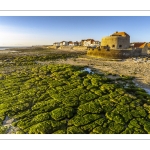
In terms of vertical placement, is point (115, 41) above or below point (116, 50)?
above

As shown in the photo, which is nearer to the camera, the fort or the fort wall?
the fort

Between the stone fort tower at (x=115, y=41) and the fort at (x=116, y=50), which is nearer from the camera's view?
the fort at (x=116, y=50)

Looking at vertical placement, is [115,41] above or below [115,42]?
above

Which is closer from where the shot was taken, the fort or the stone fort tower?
the fort

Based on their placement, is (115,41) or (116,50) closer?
(116,50)

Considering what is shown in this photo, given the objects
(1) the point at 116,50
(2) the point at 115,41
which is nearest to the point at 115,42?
(2) the point at 115,41

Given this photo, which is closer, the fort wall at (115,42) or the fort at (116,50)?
the fort at (116,50)

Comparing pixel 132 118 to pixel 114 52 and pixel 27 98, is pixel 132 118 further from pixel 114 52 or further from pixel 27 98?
pixel 114 52

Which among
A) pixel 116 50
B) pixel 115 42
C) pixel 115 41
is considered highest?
pixel 115 41

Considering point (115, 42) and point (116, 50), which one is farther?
point (115, 42)

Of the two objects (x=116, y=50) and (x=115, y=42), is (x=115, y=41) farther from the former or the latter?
(x=116, y=50)
